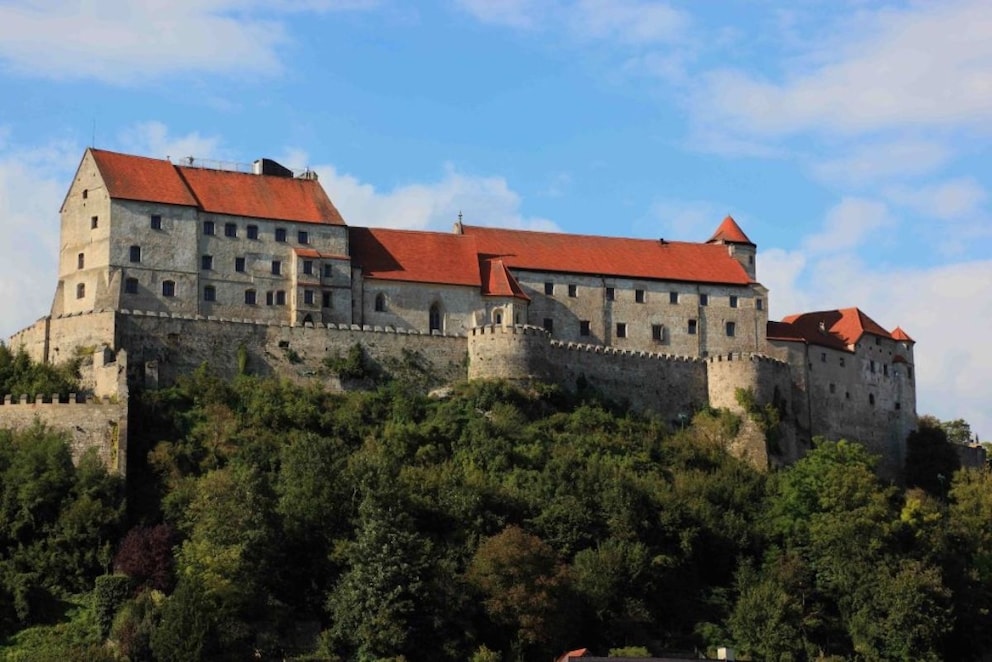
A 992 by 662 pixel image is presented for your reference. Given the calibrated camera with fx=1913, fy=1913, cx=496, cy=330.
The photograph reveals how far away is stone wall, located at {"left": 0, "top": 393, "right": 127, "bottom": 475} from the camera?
7650 cm

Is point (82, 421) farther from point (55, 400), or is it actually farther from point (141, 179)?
point (141, 179)

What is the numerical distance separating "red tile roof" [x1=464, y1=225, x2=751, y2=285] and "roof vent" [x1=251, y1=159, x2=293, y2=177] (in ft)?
31.9

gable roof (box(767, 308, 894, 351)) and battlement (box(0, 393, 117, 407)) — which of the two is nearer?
battlement (box(0, 393, 117, 407))

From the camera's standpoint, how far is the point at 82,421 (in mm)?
77062

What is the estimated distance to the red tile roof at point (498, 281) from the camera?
303 feet

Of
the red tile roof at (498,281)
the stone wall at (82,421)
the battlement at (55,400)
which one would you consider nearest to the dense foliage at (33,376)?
the battlement at (55,400)

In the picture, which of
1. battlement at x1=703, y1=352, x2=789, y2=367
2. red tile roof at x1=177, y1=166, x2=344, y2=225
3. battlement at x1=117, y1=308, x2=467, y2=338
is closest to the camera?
battlement at x1=117, y1=308, x2=467, y2=338

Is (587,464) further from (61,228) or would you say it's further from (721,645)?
(61,228)

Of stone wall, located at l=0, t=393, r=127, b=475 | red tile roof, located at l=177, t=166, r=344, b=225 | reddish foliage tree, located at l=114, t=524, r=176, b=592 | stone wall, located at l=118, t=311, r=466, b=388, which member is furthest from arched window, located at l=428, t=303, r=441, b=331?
reddish foliage tree, located at l=114, t=524, r=176, b=592

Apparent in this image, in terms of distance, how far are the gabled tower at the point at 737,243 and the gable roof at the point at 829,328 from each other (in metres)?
3.50

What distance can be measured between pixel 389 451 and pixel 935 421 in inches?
1555

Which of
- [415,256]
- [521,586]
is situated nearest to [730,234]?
[415,256]

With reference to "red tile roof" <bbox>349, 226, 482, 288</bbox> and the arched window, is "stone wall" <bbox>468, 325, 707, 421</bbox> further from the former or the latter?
"red tile roof" <bbox>349, 226, 482, 288</bbox>

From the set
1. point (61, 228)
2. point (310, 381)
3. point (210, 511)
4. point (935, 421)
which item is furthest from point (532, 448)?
point (935, 421)
